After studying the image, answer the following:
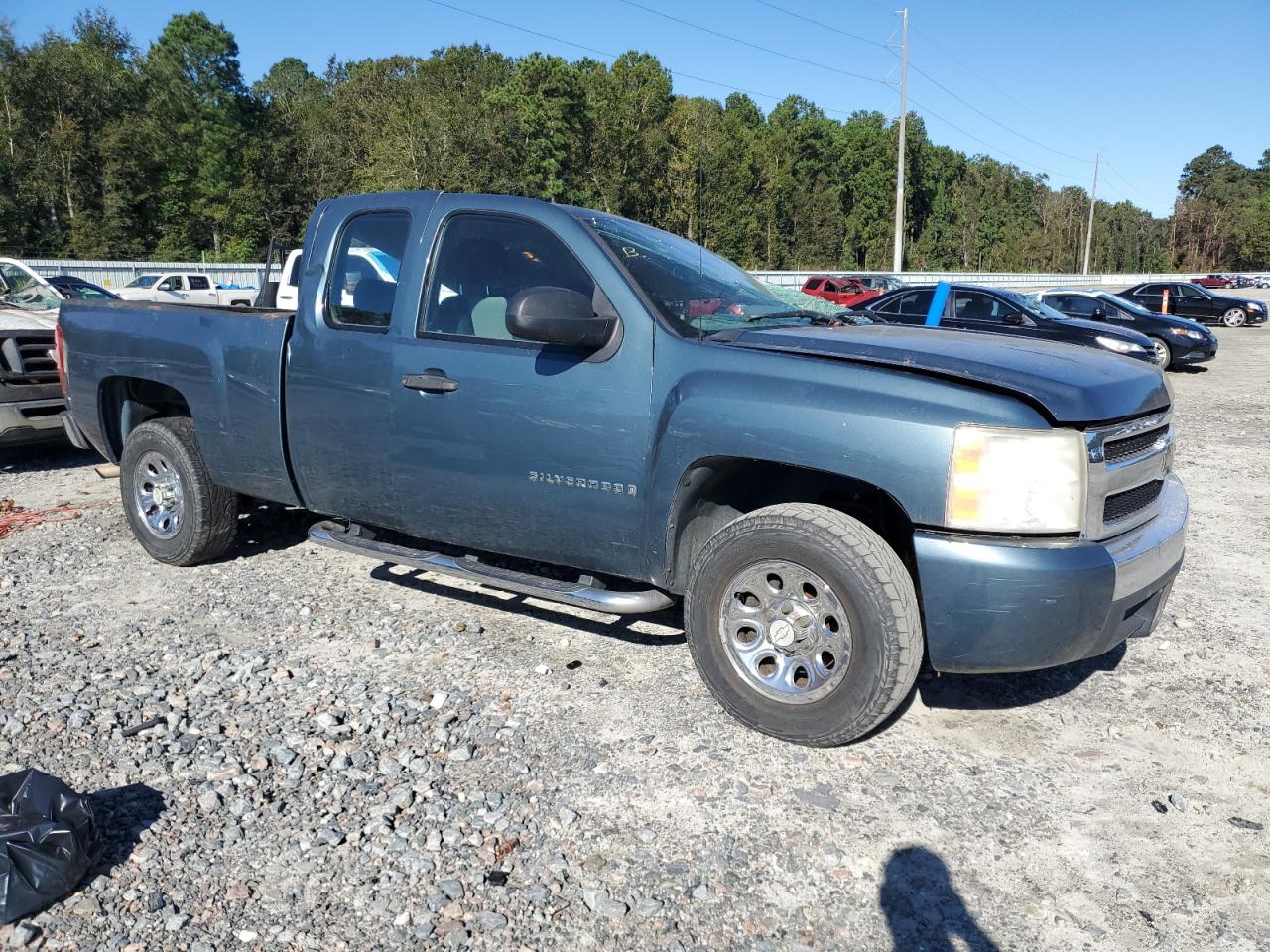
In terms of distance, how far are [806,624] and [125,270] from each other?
38533 millimetres

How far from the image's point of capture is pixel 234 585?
525 cm

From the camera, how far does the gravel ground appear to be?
2.59 meters

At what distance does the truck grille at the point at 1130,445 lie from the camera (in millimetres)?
3264

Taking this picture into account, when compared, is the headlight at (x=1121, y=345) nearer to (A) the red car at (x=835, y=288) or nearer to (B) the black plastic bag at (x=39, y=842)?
(A) the red car at (x=835, y=288)

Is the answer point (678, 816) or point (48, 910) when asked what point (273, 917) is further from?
point (678, 816)

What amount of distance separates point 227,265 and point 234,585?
38409 mm

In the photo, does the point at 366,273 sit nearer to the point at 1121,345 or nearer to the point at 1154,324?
the point at 1121,345

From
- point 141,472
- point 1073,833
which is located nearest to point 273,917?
point 1073,833

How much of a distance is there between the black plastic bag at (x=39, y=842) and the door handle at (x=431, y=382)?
1960mm

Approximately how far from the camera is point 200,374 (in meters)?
4.97

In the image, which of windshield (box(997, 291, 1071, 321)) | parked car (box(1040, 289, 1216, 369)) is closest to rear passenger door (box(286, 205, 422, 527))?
windshield (box(997, 291, 1071, 321))

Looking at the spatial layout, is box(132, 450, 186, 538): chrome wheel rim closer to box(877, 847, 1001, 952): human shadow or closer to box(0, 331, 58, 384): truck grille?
box(0, 331, 58, 384): truck grille

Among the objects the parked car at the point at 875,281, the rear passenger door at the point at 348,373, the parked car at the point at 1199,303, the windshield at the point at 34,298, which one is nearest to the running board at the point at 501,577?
the rear passenger door at the point at 348,373

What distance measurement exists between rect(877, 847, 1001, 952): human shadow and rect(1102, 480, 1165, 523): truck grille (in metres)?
1.29
